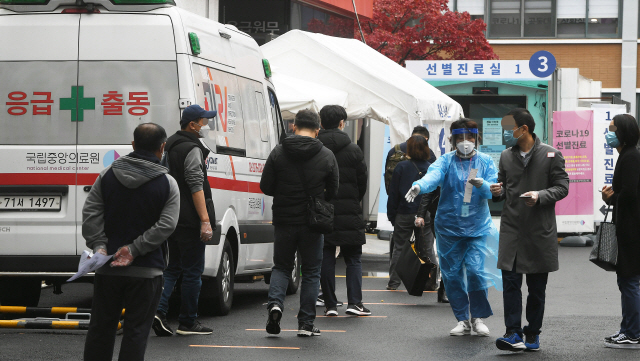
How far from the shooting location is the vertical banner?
61.1 feet

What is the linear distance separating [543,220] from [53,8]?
4.40 meters

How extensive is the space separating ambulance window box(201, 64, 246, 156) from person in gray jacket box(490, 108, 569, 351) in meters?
2.66

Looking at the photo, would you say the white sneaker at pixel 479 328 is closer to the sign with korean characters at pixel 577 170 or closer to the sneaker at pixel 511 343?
the sneaker at pixel 511 343

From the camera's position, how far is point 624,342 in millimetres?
7730

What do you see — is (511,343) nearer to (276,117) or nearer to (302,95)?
(276,117)

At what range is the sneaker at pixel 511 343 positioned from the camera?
7.32m

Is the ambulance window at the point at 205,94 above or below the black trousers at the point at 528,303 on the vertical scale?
above

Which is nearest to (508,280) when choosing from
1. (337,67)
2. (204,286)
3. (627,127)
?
(627,127)

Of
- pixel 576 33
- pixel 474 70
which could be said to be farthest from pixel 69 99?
pixel 576 33

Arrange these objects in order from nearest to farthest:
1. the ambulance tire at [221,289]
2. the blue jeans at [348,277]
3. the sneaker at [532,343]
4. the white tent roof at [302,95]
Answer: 1. the sneaker at [532,343]
2. the ambulance tire at [221,289]
3. the blue jeans at [348,277]
4. the white tent roof at [302,95]

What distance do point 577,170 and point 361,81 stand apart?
5.80 m

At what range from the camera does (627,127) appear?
25.8 ft

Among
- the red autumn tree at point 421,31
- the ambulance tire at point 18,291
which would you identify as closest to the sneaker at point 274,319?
the ambulance tire at point 18,291

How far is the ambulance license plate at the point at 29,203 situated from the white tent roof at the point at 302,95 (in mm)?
6206
